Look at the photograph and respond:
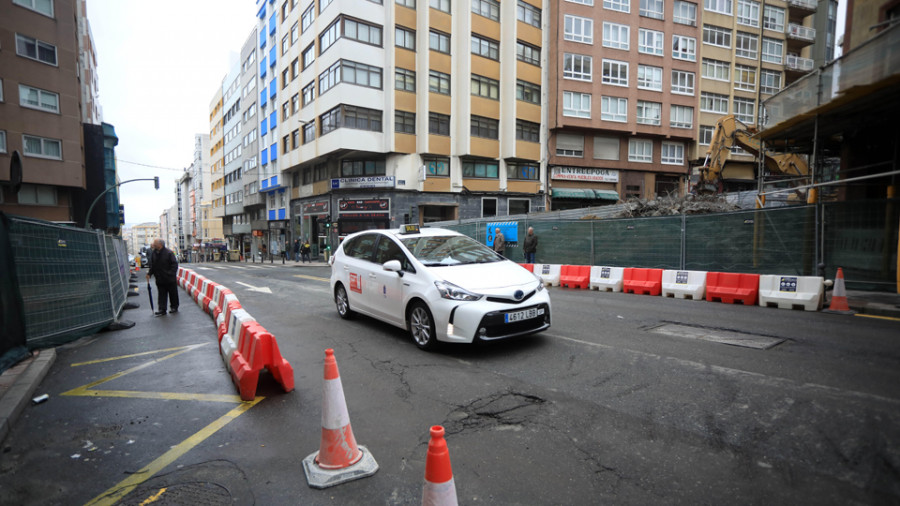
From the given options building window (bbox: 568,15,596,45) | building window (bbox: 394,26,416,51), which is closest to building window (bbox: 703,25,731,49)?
building window (bbox: 568,15,596,45)

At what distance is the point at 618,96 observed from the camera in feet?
111

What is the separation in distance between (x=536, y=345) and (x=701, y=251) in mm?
8889

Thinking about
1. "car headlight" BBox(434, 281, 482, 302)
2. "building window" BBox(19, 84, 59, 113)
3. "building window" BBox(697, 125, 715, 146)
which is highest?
"building window" BBox(697, 125, 715, 146)

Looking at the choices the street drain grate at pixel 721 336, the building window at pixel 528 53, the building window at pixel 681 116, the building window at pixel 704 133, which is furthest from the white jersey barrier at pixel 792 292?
the building window at pixel 704 133

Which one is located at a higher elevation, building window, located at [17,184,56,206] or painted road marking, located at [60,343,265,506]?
building window, located at [17,184,56,206]

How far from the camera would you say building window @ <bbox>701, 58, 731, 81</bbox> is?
1446 inches

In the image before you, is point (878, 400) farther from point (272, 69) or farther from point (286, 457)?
point (272, 69)

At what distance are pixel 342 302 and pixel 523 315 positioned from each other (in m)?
3.94

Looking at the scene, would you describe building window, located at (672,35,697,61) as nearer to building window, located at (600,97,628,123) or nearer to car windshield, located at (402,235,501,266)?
building window, located at (600,97,628,123)

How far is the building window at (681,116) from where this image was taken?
35.3 meters

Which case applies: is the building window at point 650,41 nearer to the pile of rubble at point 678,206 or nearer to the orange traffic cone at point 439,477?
the pile of rubble at point 678,206

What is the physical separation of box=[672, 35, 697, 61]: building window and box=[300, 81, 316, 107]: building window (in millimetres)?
28549

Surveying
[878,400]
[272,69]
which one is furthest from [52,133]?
[878,400]

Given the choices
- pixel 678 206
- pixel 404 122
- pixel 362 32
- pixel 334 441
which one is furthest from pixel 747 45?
pixel 334 441
